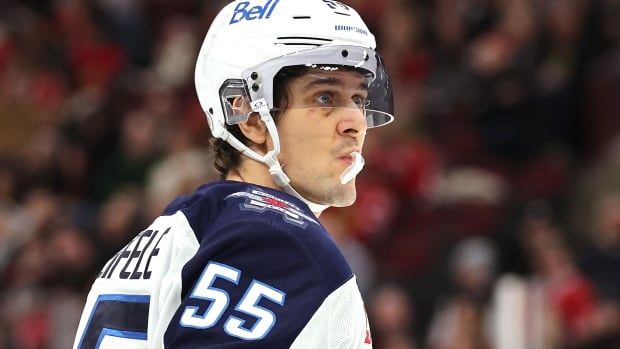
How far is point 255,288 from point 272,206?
0.83 ft

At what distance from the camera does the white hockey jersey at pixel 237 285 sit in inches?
109

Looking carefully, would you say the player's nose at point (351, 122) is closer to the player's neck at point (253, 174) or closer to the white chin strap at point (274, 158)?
the white chin strap at point (274, 158)

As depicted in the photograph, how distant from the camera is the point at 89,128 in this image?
11.4m

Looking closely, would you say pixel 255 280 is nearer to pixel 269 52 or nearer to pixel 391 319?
pixel 269 52

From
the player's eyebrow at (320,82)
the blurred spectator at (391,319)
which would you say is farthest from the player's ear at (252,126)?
the blurred spectator at (391,319)

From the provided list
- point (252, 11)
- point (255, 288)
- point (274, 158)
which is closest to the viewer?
point (255, 288)

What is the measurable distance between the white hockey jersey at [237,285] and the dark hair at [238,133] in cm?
28

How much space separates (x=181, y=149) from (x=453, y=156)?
7.19 ft

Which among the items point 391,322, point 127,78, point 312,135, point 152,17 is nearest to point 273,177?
point 312,135

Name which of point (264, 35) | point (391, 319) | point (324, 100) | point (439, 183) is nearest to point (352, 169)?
point (324, 100)

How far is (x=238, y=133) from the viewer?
3363mm

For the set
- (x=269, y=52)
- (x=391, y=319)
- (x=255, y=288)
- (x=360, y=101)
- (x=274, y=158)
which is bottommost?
(x=391, y=319)

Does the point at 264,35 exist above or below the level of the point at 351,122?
above

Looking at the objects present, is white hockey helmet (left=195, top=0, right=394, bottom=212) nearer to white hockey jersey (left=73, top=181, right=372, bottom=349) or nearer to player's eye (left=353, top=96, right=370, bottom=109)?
player's eye (left=353, top=96, right=370, bottom=109)
